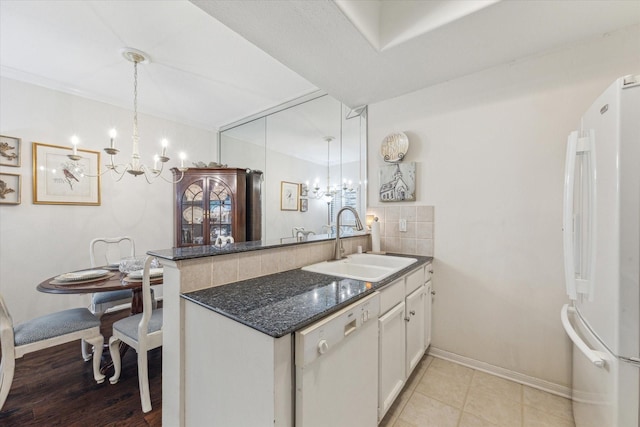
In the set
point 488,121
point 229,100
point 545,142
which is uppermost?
point 229,100

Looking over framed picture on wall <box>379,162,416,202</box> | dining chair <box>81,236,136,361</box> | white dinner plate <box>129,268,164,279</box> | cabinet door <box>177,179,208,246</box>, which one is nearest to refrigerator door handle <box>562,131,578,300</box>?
framed picture on wall <box>379,162,416,202</box>

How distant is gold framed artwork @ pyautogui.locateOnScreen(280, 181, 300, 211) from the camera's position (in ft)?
11.5

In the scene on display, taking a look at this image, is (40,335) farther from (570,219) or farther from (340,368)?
(570,219)

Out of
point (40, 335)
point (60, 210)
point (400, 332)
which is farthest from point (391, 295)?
point (60, 210)

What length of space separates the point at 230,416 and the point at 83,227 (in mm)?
3038

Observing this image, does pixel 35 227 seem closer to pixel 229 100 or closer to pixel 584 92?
pixel 229 100

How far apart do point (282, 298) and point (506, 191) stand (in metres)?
1.79

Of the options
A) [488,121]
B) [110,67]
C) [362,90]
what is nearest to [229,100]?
[110,67]

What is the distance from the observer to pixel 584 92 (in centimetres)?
158

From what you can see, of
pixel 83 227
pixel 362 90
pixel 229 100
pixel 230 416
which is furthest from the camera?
pixel 229 100

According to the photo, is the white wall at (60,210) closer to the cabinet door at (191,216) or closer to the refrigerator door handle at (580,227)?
the cabinet door at (191,216)

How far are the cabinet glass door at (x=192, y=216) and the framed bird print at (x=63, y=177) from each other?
0.90 metres

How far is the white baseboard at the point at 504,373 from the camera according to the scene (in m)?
1.66

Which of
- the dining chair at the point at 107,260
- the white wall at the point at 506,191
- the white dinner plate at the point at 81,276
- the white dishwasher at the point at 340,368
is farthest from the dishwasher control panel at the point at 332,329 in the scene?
the dining chair at the point at 107,260
